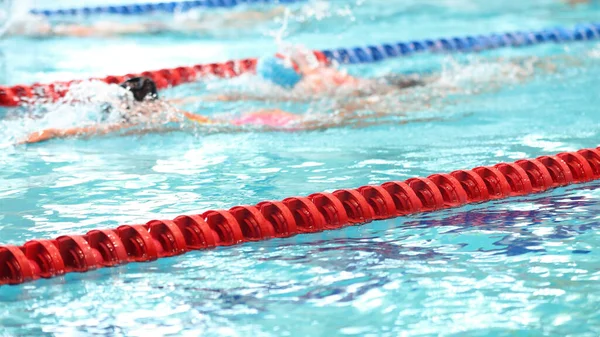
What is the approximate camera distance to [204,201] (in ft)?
12.7

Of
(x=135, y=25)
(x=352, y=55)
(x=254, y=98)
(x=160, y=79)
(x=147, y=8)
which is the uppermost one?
(x=147, y=8)

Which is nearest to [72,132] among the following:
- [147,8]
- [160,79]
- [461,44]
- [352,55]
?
[160,79]

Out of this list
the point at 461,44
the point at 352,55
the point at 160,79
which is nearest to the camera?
the point at 160,79

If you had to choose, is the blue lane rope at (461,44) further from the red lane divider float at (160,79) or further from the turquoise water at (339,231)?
the turquoise water at (339,231)

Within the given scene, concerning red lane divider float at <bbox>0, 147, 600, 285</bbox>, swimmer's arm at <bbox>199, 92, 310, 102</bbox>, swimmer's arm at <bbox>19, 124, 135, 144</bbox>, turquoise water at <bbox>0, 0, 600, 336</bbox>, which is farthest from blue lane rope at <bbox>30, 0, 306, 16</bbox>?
red lane divider float at <bbox>0, 147, 600, 285</bbox>

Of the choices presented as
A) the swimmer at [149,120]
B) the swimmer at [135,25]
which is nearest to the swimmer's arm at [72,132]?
the swimmer at [149,120]

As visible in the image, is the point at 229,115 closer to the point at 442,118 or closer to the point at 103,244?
the point at 442,118

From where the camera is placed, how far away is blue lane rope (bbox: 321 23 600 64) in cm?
795

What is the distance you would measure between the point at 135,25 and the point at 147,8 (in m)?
1.03

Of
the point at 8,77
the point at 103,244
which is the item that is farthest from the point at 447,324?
the point at 8,77

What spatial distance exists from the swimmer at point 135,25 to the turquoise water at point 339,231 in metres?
3.59

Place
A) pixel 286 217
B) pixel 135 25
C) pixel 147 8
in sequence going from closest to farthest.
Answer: pixel 286 217
pixel 135 25
pixel 147 8

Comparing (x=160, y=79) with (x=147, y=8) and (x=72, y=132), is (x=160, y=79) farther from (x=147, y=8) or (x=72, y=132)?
(x=147, y=8)

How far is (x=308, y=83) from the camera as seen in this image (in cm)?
640
